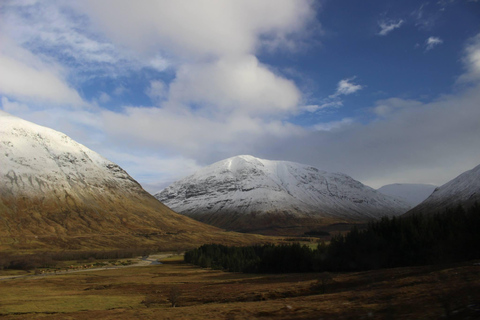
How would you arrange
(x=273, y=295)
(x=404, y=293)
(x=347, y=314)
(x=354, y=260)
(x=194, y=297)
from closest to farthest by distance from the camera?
1. (x=347, y=314)
2. (x=404, y=293)
3. (x=273, y=295)
4. (x=194, y=297)
5. (x=354, y=260)

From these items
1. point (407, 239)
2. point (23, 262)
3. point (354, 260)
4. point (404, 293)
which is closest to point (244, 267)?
point (354, 260)

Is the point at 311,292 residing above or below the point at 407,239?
below

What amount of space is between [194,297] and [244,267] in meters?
74.7

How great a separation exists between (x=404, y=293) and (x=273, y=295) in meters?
21.8

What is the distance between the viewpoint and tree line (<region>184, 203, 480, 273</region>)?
69312mm

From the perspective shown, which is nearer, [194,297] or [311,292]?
[311,292]

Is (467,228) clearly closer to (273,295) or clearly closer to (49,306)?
(273,295)

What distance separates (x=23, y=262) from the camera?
554 ft

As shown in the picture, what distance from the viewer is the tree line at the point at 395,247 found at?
69.3m

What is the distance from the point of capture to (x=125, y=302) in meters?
56.7

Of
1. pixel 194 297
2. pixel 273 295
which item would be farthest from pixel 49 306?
pixel 273 295

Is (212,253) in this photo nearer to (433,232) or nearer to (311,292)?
(433,232)

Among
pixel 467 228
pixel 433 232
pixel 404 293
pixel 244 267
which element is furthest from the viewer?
pixel 244 267

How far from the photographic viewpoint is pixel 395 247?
84.2 meters
